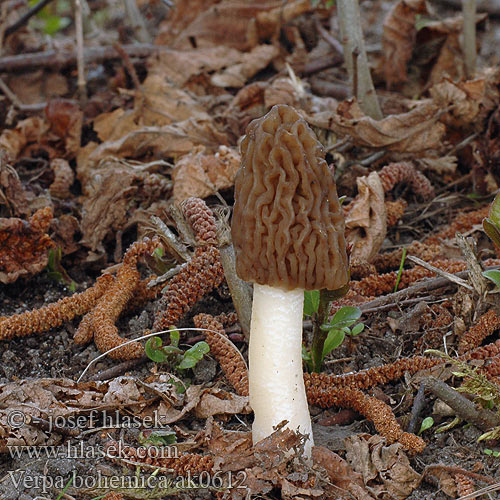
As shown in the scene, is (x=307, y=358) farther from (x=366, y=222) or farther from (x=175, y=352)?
(x=366, y=222)

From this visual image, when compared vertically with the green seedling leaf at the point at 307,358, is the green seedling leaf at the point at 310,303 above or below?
above

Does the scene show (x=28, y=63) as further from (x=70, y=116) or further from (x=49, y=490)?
(x=49, y=490)

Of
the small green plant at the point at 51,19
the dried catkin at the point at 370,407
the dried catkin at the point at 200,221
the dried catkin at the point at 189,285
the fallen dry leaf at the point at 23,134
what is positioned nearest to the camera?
the dried catkin at the point at 370,407

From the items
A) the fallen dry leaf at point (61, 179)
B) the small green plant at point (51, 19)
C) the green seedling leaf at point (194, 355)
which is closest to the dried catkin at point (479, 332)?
the green seedling leaf at point (194, 355)

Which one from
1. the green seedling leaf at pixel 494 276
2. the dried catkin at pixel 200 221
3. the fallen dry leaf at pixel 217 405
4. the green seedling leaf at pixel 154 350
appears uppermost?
the dried catkin at pixel 200 221

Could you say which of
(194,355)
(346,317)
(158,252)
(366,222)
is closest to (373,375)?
(346,317)

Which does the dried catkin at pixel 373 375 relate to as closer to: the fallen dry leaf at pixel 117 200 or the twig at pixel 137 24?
the fallen dry leaf at pixel 117 200

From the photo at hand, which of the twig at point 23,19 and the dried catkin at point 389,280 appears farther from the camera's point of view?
the twig at point 23,19
